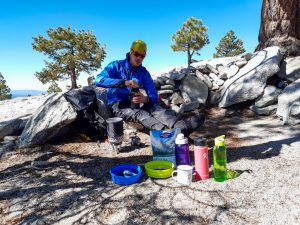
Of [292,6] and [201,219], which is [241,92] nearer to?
[292,6]

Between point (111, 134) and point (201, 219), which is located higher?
point (111, 134)

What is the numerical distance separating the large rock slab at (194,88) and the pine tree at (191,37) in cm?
3323

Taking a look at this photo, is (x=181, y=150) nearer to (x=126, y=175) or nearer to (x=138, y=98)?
(x=126, y=175)

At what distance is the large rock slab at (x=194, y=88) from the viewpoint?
8.47 m

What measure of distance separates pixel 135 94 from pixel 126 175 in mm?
2215

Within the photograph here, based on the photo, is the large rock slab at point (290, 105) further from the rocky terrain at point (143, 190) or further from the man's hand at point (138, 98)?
the man's hand at point (138, 98)

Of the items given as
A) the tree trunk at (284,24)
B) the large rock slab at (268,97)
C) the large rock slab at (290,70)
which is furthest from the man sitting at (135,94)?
the tree trunk at (284,24)

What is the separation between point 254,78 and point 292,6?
145 inches

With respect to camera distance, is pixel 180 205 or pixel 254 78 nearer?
pixel 180 205

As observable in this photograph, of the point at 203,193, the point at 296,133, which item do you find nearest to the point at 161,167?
the point at 203,193

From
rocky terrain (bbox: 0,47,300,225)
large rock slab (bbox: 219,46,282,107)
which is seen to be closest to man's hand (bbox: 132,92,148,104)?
rocky terrain (bbox: 0,47,300,225)

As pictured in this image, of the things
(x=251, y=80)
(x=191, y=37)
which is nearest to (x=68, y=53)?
(x=191, y=37)

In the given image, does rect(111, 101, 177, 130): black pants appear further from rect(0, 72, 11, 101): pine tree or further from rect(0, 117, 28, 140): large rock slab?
rect(0, 72, 11, 101): pine tree

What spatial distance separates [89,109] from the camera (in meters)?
6.17
